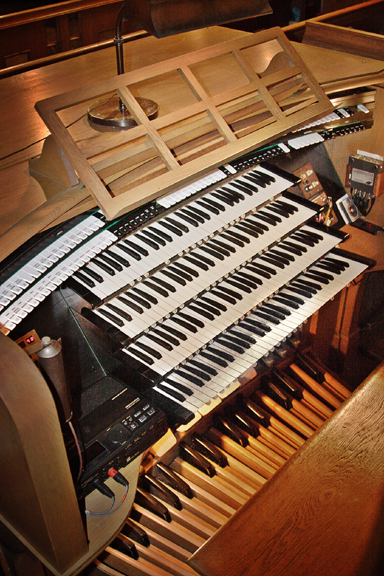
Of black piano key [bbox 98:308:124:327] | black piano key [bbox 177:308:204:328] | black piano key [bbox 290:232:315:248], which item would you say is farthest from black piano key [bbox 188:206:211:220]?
black piano key [bbox 98:308:124:327]

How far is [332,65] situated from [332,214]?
83 cm

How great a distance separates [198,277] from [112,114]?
2.49 ft

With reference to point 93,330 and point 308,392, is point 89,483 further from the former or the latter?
point 308,392

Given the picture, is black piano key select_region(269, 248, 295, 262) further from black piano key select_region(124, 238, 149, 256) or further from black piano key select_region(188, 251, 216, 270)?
black piano key select_region(124, 238, 149, 256)

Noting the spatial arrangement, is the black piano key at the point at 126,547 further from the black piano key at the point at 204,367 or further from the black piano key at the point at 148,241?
the black piano key at the point at 148,241

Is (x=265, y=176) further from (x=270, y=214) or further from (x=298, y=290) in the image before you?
(x=298, y=290)

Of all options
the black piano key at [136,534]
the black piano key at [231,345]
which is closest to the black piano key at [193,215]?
the black piano key at [231,345]

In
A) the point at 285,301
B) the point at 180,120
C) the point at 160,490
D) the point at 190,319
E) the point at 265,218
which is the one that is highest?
the point at 180,120

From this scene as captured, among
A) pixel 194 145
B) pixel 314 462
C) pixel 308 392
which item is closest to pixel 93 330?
pixel 194 145

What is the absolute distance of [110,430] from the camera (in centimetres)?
196

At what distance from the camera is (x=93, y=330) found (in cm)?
220

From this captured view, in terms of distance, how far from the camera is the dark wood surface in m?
1.36

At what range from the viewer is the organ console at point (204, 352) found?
1604 millimetres

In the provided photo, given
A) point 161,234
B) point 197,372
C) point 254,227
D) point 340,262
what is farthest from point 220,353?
point 340,262
